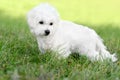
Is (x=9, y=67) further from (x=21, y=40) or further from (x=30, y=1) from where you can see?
(x=30, y=1)

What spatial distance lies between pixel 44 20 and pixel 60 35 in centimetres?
46

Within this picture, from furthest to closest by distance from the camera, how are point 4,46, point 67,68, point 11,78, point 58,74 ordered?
point 4,46
point 67,68
point 58,74
point 11,78

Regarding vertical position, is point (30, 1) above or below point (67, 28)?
below

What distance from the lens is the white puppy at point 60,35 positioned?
6887mm

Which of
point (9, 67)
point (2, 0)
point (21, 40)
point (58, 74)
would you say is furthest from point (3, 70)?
point (2, 0)

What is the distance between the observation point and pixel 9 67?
6031 millimetres

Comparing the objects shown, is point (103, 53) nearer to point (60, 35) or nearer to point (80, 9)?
point (60, 35)

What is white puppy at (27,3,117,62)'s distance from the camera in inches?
271

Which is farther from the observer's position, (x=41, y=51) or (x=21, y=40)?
(x=21, y=40)

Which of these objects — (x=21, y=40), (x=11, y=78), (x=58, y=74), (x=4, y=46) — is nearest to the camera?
(x=11, y=78)

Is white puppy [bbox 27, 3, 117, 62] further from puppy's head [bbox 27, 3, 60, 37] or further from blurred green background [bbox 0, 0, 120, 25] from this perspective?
blurred green background [bbox 0, 0, 120, 25]

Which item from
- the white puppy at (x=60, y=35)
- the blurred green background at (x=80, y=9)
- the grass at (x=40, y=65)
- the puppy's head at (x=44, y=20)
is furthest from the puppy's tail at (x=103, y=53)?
the blurred green background at (x=80, y=9)

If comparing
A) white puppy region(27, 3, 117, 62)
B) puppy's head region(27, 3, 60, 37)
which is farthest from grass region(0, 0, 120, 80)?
puppy's head region(27, 3, 60, 37)

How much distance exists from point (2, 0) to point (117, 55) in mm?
11058
